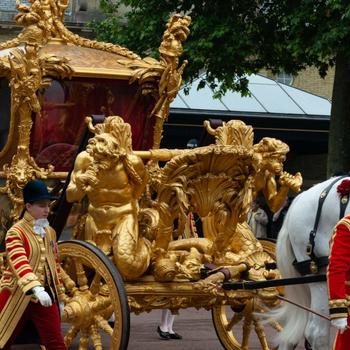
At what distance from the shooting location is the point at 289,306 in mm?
8859

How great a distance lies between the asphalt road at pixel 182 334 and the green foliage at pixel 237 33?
15.7 feet

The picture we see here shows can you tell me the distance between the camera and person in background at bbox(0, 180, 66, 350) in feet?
24.8

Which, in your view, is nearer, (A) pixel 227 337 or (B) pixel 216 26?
(A) pixel 227 337

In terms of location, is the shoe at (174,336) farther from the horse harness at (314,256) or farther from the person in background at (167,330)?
A: the horse harness at (314,256)

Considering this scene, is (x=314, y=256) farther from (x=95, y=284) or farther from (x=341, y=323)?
(x=341, y=323)

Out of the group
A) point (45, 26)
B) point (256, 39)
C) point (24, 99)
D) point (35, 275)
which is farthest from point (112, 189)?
point (256, 39)

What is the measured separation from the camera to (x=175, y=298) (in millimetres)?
8617

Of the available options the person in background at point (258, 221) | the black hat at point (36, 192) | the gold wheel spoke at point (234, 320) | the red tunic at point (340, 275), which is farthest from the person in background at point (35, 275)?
the person in background at point (258, 221)

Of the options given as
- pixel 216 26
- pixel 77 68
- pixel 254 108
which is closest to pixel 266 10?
pixel 216 26

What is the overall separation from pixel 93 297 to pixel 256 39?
968 cm

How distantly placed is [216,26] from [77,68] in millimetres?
7242

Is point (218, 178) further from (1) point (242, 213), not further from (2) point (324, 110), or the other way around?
(2) point (324, 110)

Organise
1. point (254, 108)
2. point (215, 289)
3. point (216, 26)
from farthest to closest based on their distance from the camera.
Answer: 1. point (254, 108)
2. point (216, 26)
3. point (215, 289)

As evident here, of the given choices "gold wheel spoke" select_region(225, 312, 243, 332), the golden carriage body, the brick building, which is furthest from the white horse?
the brick building
